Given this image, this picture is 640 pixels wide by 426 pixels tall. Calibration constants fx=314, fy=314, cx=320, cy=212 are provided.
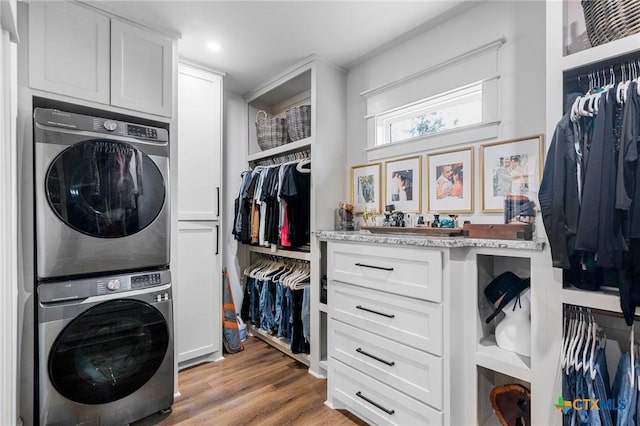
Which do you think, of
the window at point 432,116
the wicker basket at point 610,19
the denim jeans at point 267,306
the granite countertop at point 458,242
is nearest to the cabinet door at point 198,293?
the denim jeans at point 267,306

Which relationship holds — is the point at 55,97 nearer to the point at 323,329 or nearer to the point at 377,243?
the point at 377,243

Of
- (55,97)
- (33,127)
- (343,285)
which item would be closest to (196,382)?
(343,285)

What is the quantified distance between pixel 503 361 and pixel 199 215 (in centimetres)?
231

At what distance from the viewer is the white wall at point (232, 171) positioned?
332 centimetres

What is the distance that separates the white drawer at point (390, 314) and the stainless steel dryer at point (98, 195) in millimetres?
1165

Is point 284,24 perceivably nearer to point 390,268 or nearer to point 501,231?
point 390,268

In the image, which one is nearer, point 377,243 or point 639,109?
point 639,109

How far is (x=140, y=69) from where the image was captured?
81.2 inches

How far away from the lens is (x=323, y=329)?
8.36 ft

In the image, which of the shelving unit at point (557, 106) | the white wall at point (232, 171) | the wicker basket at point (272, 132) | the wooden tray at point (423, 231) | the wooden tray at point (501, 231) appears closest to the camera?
the shelving unit at point (557, 106)

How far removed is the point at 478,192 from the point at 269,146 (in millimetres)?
1983

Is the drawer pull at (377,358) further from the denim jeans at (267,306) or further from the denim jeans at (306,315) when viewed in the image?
the denim jeans at (267,306)

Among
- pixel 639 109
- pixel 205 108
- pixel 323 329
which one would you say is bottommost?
pixel 323 329

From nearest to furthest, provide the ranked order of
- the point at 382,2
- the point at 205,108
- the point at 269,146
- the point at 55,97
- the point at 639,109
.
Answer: the point at 639,109 → the point at 55,97 → the point at 382,2 → the point at 205,108 → the point at 269,146
